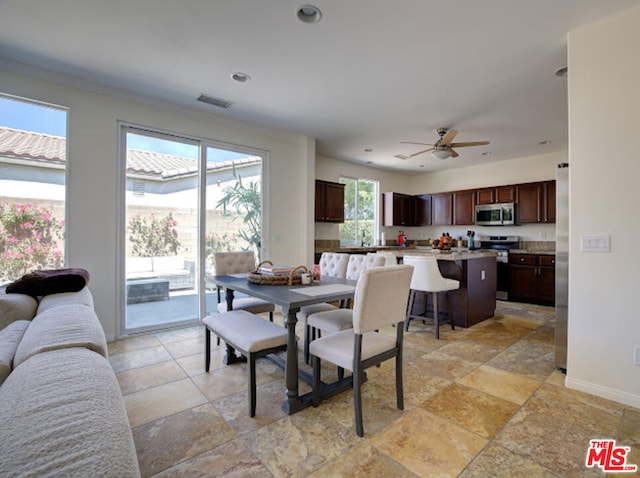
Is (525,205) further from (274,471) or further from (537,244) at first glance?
(274,471)

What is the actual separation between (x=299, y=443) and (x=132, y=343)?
250cm

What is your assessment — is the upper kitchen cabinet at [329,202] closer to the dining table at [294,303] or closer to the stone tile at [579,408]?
the dining table at [294,303]

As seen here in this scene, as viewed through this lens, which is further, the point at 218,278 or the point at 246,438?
the point at 218,278

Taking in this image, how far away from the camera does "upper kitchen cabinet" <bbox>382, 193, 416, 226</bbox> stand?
6980 mm

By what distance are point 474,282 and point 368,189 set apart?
11.8 feet

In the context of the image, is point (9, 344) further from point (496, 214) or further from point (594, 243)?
point (496, 214)

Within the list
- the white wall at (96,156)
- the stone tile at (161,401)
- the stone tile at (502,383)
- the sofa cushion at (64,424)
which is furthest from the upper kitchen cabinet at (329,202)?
the sofa cushion at (64,424)

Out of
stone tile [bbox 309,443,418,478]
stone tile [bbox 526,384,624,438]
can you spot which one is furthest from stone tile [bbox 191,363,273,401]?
stone tile [bbox 526,384,624,438]

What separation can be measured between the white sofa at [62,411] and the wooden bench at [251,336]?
35.8 inches

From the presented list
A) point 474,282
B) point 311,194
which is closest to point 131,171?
point 311,194

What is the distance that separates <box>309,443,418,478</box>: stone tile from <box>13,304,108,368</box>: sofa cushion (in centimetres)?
119

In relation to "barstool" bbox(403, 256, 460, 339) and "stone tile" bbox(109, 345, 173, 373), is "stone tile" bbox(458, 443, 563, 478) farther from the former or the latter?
"stone tile" bbox(109, 345, 173, 373)

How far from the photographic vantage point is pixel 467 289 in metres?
3.91

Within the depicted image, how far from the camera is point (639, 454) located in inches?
65.6
